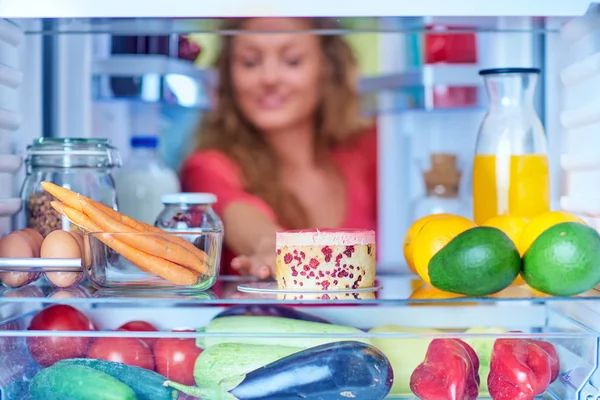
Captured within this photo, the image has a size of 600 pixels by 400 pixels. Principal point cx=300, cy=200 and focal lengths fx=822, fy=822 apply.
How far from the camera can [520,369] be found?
101 cm

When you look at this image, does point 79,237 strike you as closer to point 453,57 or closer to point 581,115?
point 581,115

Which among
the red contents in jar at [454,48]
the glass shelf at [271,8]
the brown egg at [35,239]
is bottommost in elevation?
the brown egg at [35,239]

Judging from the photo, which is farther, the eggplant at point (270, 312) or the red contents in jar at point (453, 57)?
the red contents in jar at point (453, 57)

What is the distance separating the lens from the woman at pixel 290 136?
185 centimetres

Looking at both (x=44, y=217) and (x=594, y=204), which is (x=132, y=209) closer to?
(x=44, y=217)

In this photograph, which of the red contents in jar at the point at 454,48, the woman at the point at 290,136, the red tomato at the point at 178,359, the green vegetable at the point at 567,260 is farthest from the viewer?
the woman at the point at 290,136

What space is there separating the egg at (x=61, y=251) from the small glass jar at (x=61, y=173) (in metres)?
0.11

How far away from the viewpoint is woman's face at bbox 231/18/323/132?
72.9 inches

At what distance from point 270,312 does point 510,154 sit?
0.42 meters

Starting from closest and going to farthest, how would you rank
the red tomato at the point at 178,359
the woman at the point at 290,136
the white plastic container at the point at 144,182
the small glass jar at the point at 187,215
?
the red tomato at the point at 178,359, the small glass jar at the point at 187,215, the white plastic container at the point at 144,182, the woman at the point at 290,136

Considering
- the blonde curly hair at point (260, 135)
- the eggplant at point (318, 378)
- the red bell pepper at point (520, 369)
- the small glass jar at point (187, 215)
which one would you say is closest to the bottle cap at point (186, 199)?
the small glass jar at point (187, 215)

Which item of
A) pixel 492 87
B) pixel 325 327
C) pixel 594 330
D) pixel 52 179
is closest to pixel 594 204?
pixel 594 330

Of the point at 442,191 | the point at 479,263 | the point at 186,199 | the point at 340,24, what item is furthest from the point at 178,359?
the point at 442,191

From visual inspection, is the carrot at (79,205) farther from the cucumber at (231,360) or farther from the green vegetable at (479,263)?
the green vegetable at (479,263)
